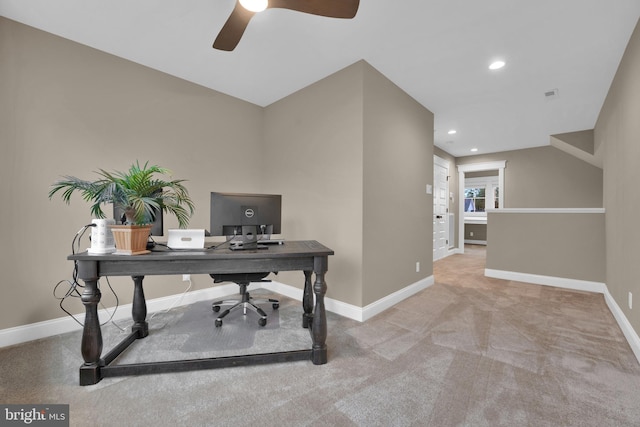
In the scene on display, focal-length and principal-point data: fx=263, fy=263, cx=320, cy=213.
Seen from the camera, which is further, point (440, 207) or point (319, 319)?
point (440, 207)

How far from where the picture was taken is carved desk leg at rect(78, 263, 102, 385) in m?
1.60

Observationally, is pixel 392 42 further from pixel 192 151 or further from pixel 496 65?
pixel 192 151

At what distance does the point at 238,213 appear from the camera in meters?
2.05

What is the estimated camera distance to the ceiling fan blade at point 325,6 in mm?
1470

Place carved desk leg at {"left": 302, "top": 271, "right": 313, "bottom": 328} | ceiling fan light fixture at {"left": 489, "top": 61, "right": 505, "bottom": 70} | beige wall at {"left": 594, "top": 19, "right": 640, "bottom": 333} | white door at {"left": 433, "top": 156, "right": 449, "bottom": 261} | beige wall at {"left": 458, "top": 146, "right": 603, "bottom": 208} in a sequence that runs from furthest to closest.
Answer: white door at {"left": 433, "top": 156, "right": 449, "bottom": 261}
beige wall at {"left": 458, "top": 146, "right": 603, "bottom": 208}
ceiling fan light fixture at {"left": 489, "top": 61, "right": 505, "bottom": 70}
carved desk leg at {"left": 302, "top": 271, "right": 313, "bottom": 328}
beige wall at {"left": 594, "top": 19, "right": 640, "bottom": 333}

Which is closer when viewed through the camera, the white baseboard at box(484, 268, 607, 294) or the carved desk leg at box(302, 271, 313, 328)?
the carved desk leg at box(302, 271, 313, 328)

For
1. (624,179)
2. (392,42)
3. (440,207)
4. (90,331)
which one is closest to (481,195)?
(440,207)

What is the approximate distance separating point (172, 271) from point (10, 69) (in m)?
2.19

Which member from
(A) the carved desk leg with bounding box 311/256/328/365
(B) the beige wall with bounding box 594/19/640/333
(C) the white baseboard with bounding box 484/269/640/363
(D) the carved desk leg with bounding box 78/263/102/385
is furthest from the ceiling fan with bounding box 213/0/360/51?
(C) the white baseboard with bounding box 484/269/640/363

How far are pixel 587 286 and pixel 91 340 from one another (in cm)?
546

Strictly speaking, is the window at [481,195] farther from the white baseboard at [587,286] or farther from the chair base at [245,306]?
the chair base at [245,306]

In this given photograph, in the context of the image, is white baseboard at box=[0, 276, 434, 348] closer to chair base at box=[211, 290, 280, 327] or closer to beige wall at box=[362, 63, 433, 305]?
beige wall at box=[362, 63, 433, 305]

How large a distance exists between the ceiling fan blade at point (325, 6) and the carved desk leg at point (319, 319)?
1.52m

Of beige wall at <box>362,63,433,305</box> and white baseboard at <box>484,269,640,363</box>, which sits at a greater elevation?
beige wall at <box>362,63,433,305</box>
